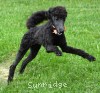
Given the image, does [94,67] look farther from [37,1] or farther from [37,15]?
[37,1]

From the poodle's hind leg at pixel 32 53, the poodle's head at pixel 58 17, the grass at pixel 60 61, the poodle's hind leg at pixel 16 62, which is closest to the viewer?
the poodle's head at pixel 58 17

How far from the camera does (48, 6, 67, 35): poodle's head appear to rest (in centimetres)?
617

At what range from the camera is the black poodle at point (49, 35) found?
6211 mm

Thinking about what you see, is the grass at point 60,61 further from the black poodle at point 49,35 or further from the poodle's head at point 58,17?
the poodle's head at point 58,17

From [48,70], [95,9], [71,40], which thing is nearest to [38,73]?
[48,70]

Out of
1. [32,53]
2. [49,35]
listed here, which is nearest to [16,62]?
[32,53]

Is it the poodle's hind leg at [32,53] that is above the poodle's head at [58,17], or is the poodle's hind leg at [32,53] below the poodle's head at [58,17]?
below

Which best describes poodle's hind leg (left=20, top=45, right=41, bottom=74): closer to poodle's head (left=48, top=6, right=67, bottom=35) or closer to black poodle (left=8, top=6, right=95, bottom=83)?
black poodle (left=8, top=6, right=95, bottom=83)

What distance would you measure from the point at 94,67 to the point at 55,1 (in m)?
11.2

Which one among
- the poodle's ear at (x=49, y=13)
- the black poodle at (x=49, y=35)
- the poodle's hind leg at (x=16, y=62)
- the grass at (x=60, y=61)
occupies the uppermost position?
the poodle's ear at (x=49, y=13)

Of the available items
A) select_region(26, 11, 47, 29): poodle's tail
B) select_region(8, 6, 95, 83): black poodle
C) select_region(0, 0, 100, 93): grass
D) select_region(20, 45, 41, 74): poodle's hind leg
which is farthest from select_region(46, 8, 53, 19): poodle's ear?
select_region(0, 0, 100, 93): grass

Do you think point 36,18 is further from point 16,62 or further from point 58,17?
point 58,17

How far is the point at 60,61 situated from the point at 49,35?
82.8 inches

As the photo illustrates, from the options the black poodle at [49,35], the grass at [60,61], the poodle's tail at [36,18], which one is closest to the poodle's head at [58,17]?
the black poodle at [49,35]
